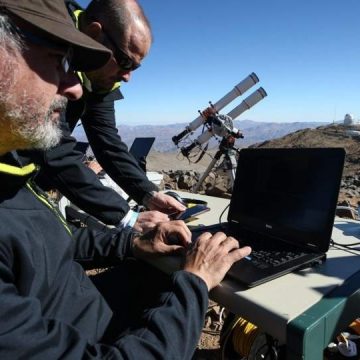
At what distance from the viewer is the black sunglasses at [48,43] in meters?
1.01

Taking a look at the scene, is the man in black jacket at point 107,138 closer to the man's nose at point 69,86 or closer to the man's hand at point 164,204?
the man's hand at point 164,204

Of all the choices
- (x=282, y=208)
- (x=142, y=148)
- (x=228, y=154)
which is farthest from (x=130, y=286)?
(x=142, y=148)

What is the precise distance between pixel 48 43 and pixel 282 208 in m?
1.08

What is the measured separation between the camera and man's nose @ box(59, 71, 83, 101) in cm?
121

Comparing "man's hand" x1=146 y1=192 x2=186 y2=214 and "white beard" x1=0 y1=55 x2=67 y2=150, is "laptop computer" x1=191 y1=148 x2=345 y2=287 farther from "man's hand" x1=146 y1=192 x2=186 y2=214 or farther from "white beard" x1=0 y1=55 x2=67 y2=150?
"white beard" x1=0 y1=55 x2=67 y2=150

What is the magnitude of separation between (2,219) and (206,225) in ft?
3.45

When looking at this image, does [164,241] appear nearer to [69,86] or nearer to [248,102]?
[69,86]

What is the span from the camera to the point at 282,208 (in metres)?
1.58

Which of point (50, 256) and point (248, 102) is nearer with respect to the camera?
point (50, 256)

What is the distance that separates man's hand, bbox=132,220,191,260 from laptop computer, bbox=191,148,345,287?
237 mm

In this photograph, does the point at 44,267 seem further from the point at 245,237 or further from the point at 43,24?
the point at 245,237

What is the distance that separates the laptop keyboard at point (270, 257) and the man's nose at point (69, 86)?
82 cm

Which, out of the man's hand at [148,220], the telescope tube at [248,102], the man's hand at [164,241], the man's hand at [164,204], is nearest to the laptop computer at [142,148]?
the telescope tube at [248,102]

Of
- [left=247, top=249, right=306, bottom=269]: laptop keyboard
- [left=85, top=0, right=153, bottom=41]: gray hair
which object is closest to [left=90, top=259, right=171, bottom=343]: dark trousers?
[left=247, top=249, right=306, bottom=269]: laptop keyboard
